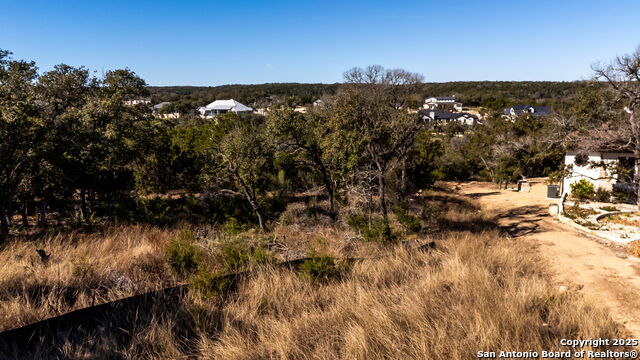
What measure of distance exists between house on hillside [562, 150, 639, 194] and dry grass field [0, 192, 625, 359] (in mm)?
13642

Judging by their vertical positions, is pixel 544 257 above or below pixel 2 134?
below

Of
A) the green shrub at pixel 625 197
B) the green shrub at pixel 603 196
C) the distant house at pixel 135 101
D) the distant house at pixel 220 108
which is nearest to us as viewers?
the distant house at pixel 135 101

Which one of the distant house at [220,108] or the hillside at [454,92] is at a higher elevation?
the hillside at [454,92]

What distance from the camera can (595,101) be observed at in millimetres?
17109

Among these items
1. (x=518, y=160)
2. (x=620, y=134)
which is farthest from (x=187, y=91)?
(x=620, y=134)

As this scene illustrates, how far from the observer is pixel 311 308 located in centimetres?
376

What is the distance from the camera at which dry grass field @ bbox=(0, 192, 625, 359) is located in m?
2.94

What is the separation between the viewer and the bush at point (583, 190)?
651 inches

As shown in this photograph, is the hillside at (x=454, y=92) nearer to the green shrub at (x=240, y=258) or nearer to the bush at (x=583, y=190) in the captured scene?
the bush at (x=583, y=190)

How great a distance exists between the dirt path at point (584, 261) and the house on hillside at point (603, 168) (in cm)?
276

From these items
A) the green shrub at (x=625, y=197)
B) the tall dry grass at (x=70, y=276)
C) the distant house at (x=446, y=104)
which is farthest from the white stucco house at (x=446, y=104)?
the tall dry grass at (x=70, y=276)

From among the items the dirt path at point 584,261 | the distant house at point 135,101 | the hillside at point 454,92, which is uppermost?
the hillside at point 454,92

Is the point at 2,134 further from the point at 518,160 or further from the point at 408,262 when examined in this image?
the point at 518,160

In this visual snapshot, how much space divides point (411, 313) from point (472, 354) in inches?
26.1
